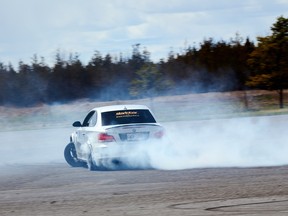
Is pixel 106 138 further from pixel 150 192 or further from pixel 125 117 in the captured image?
pixel 150 192

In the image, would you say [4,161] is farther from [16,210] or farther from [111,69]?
[111,69]

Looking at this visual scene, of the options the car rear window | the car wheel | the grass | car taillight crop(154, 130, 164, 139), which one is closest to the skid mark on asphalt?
car taillight crop(154, 130, 164, 139)

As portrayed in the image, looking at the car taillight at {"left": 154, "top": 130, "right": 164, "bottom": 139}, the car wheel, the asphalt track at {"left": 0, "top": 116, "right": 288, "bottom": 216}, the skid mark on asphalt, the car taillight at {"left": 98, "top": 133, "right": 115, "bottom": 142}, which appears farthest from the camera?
the car wheel

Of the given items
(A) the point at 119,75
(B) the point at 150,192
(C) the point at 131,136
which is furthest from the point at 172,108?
(B) the point at 150,192

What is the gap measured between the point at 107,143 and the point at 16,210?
19.3ft

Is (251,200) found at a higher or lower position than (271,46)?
lower

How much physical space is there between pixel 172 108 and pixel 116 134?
35.1 m

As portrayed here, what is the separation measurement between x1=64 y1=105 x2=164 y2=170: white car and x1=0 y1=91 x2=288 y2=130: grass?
27748mm

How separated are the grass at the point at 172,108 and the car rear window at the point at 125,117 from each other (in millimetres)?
27785

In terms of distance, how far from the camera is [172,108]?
51.8 meters

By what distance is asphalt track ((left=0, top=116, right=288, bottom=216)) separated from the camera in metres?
10.4

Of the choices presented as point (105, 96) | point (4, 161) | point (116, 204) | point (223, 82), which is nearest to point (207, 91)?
point (223, 82)

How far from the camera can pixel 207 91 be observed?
62.5 meters

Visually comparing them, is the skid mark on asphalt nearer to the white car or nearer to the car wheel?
the white car
